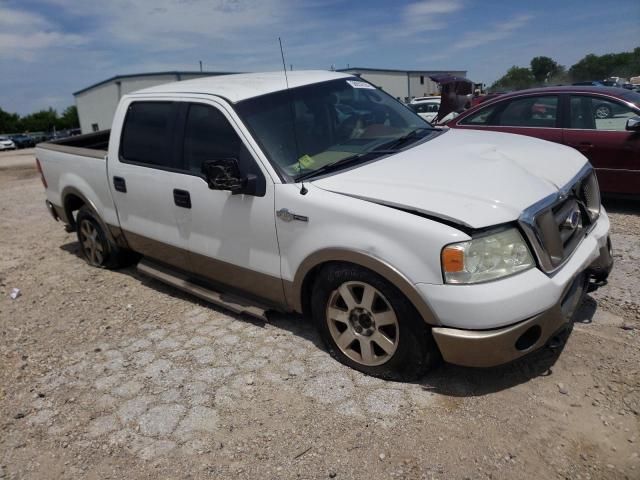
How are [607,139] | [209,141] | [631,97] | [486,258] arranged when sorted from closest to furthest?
[486,258] → [209,141] → [607,139] → [631,97]

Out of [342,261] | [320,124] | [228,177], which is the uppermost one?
[320,124]

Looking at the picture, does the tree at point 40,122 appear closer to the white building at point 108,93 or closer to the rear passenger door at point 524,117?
the white building at point 108,93

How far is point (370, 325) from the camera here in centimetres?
312

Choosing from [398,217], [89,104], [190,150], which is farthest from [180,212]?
[89,104]

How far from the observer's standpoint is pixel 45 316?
15.5 ft

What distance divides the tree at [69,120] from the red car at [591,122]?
88155mm

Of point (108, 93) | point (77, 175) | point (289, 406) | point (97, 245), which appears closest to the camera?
point (289, 406)

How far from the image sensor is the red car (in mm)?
5891

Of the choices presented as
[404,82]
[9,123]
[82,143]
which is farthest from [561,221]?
[9,123]

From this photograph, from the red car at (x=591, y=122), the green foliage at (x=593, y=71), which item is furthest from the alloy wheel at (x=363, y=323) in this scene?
the green foliage at (x=593, y=71)

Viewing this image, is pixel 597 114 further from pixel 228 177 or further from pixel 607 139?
pixel 228 177

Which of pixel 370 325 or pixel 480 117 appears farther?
pixel 480 117

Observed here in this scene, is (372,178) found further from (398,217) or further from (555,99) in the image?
(555,99)

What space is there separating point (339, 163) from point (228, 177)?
732 mm
